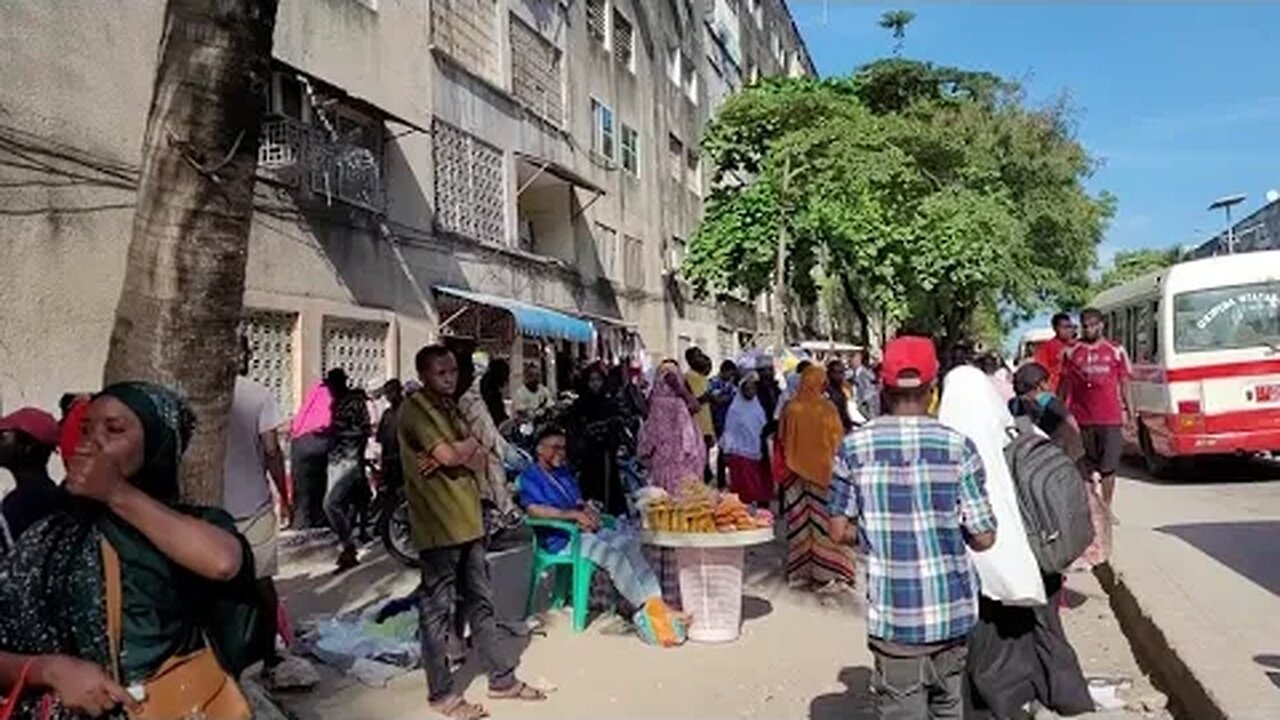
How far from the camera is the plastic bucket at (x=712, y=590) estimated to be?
657 centimetres

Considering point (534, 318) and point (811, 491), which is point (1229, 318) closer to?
point (811, 491)

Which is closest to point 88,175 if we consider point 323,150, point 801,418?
point 323,150

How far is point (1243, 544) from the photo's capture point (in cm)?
864

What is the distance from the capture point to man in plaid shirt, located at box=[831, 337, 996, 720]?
3.59 metres

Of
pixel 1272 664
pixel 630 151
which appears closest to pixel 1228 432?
pixel 1272 664

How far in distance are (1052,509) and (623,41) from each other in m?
22.1

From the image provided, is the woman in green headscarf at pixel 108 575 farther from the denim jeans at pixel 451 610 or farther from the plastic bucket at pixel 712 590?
the plastic bucket at pixel 712 590

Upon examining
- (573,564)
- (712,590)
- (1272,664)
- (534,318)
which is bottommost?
(1272,664)

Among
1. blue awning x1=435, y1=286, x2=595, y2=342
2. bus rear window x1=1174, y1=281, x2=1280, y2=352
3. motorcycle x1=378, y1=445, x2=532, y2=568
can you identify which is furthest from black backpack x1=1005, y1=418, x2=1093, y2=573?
blue awning x1=435, y1=286, x2=595, y2=342

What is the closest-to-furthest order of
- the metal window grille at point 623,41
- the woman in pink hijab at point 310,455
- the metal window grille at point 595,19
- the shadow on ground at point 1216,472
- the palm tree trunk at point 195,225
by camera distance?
the palm tree trunk at point 195,225, the woman in pink hijab at point 310,455, the shadow on ground at point 1216,472, the metal window grille at point 595,19, the metal window grille at point 623,41

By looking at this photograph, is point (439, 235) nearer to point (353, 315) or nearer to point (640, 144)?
point (353, 315)

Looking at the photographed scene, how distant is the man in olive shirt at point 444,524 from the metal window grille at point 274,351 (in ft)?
20.2

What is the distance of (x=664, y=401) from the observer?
916cm

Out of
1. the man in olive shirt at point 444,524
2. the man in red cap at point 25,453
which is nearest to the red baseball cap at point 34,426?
the man in red cap at point 25,453
